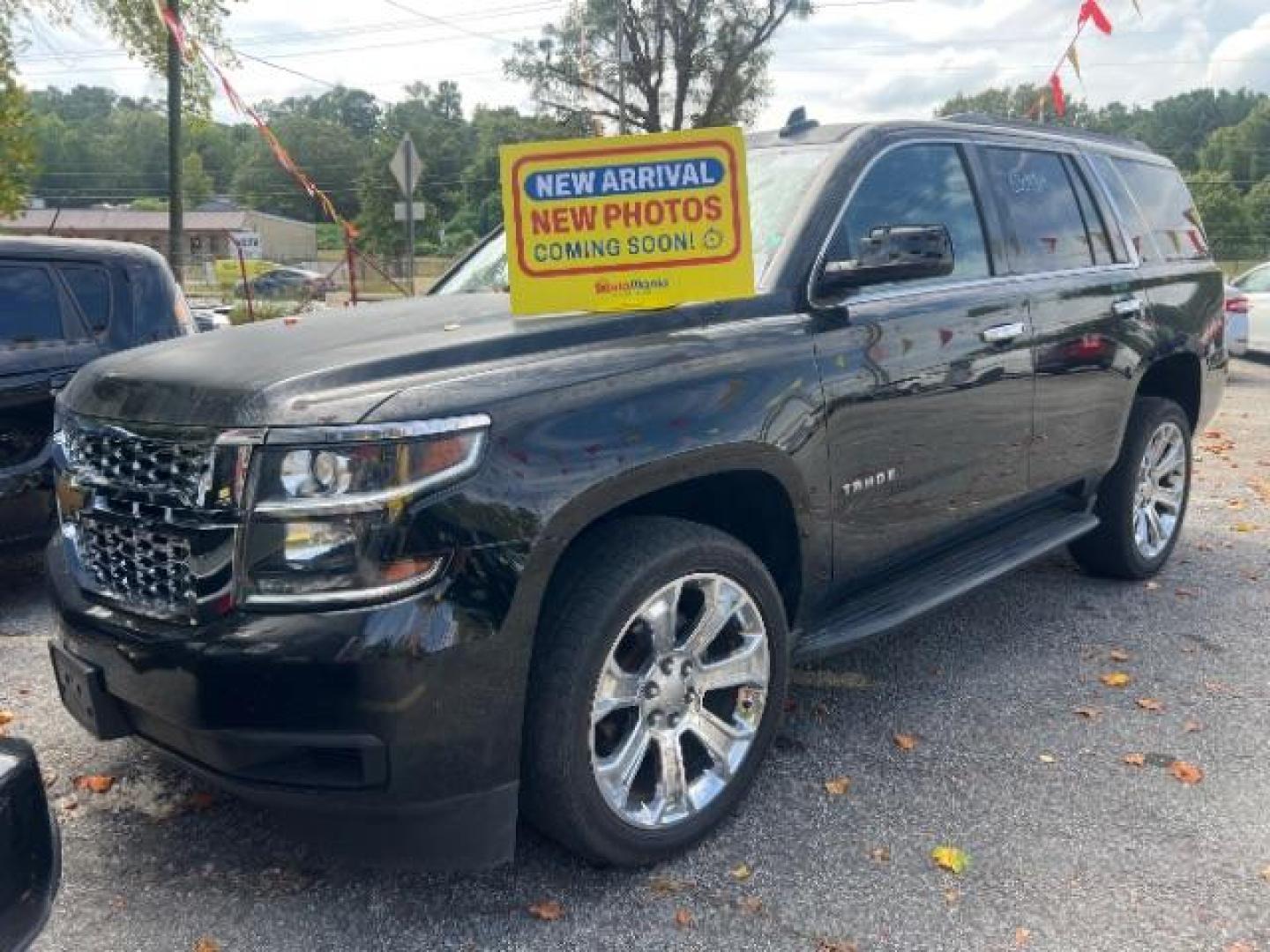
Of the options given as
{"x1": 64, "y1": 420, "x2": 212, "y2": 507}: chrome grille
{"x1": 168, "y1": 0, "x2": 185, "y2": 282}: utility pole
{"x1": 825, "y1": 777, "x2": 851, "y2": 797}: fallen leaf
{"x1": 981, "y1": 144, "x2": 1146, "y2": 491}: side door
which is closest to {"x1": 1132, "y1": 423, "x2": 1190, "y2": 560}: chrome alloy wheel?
{"x1": 981, "y1": 144, "x2": 1146, "y2": 491}: side door

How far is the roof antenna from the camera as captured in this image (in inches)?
155

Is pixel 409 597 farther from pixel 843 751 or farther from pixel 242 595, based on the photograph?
pixel 843 751

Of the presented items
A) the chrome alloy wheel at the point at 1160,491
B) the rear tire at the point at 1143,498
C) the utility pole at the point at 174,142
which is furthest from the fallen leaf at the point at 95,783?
the utility pole at the point at 174,142

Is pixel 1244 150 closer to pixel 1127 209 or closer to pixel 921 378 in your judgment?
pixel 1127 209

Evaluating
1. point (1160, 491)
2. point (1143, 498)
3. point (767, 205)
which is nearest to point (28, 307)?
point (767, 205)

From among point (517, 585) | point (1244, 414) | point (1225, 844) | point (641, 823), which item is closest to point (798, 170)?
point (517, 585)

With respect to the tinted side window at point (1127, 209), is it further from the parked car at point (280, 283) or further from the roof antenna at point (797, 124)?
the parked car at point (280, 283)

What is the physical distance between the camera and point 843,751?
348 cm

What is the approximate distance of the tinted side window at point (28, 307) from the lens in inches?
194

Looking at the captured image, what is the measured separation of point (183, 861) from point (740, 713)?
1.51 metres

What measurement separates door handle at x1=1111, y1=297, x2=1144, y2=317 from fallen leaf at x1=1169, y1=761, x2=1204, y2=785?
197 centimetres

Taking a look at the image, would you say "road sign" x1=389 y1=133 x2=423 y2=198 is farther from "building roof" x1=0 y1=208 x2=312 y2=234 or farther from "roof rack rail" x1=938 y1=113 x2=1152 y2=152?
"building roof" x1=0 y1=208 x2=312 y2=234

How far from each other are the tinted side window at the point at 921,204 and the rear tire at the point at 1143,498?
4.87ft

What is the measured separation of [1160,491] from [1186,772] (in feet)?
7.33
